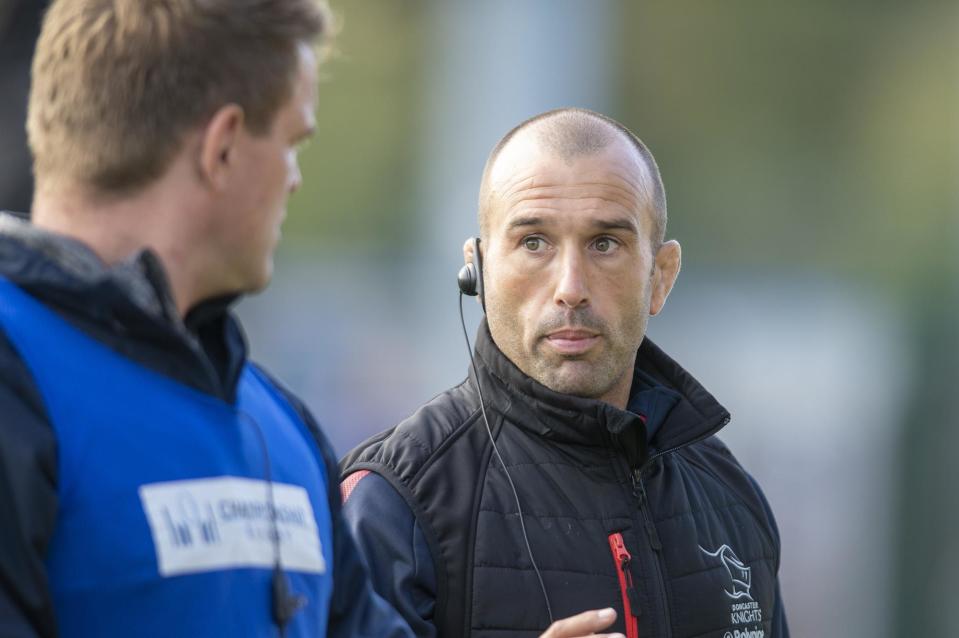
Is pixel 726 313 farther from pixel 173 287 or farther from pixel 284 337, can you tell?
pixel 173 287

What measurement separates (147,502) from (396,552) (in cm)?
103

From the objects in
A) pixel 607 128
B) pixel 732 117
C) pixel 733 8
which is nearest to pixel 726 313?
pixel 732 117

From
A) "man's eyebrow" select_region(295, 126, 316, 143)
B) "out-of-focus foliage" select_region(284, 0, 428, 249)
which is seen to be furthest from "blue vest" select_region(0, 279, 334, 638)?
"out-of-focus foliage" select_region(284, 0, 428, 249)

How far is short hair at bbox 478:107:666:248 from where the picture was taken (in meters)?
3.58

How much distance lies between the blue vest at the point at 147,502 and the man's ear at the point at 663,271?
1632 mm

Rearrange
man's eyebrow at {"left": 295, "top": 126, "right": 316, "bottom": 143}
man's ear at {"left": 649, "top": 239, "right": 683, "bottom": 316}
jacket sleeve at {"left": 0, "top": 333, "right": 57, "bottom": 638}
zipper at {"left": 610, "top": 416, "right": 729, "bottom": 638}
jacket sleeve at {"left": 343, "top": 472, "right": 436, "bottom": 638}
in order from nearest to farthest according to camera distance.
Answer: jacket sleeve at {"left": 0, "top": 333, "right": 57, "bottom": 638}
man's eyebrow at {"left": 295, "top": 126, "right": 316, "bottom": 143}
jacket sleeve at {"left": 343, "top": 472, "right": 436, "bottom": 638}
zipper at {"left": 610, "top": 416, "right": 729, "bottom": 638}
man's ear at {"left": 649, "top": 239, "right": 683, "bottom": 316}

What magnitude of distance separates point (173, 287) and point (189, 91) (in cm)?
29

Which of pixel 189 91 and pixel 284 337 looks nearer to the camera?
pixel 189 91

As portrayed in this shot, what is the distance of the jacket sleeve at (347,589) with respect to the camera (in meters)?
2.57

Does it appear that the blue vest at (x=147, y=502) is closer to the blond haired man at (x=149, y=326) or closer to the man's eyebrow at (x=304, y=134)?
the blond haired man at (x=149, y=326)

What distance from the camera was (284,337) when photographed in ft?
28.2

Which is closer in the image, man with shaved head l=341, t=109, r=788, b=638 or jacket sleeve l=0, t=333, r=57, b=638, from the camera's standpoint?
jacket sleeve l=0, t=333, r=57, b=638

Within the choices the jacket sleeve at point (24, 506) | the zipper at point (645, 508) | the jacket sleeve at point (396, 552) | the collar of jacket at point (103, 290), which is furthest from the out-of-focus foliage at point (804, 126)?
the jacket sleeve at point (24, 506)

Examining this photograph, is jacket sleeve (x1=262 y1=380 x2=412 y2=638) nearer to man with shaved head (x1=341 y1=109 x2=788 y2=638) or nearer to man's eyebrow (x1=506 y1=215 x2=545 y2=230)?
man with shaved head (x1=341 y1=109 x2=788 y2=638)
